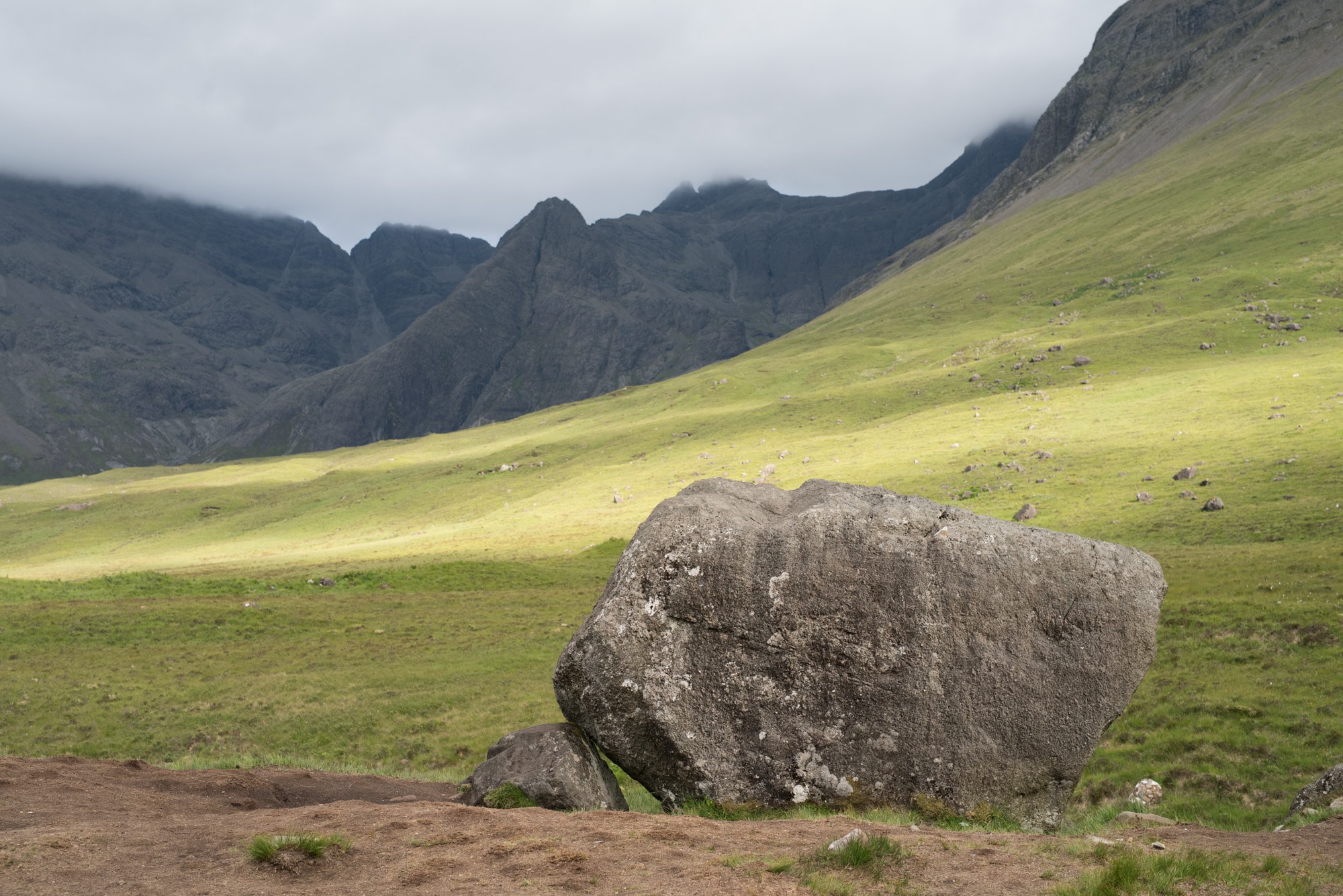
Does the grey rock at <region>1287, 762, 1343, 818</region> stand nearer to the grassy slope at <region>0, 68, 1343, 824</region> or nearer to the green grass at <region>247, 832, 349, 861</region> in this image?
the grassy slope at <region>0, 68, 1343, 824</region>

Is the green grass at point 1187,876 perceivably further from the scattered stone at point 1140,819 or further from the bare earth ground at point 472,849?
the scattered stone at point 1140,819

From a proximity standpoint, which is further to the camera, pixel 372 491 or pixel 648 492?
pixel 372 491

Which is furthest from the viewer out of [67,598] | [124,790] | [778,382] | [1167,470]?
[778,382]

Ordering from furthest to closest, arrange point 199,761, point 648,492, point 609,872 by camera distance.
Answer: point 648,492
point 199,761
point 609,872

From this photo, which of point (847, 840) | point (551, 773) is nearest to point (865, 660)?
point (847, 840)

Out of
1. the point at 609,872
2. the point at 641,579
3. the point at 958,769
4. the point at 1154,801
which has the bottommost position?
the point at 1154,801

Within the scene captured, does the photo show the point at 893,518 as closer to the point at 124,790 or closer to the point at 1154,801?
the point at 1154,801

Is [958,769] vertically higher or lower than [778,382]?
lower

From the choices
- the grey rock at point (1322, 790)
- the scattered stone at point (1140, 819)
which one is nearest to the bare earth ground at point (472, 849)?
the scattered stone at point (1140, 819)

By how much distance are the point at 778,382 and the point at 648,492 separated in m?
56.6

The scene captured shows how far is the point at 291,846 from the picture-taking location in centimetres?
1038

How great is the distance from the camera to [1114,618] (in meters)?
15.2

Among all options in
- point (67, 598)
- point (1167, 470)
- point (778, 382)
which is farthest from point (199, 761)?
point (778, 382)

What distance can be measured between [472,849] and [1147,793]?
14289 mm
